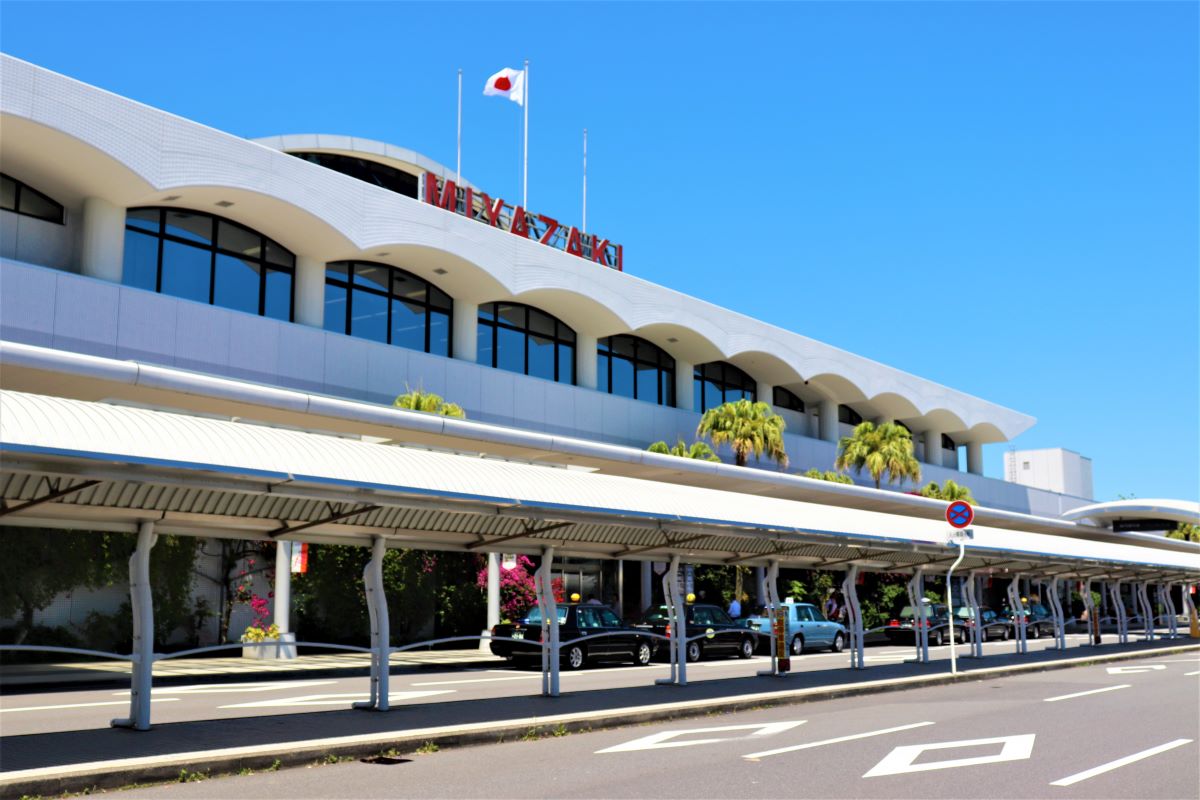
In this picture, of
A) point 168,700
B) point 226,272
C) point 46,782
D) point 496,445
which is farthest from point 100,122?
point 46,782

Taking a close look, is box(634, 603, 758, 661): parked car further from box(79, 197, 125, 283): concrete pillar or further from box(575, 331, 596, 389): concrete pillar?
box(79, 197, 125, 283): concrete pillar

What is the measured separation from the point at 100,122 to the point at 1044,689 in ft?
77.2

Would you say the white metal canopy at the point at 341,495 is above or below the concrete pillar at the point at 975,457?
below

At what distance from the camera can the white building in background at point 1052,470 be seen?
110m

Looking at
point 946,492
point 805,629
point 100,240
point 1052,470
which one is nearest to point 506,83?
point 100,240

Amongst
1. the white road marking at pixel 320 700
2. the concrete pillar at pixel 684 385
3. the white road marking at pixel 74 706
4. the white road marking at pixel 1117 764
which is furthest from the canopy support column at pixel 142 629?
the concrete pillar at pixel 684 385

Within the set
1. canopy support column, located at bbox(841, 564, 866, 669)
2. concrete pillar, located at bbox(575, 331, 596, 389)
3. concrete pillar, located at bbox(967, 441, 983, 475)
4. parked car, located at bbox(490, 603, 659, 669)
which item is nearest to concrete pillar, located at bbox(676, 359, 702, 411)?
concrete pillar, located at bbox(575, 331, 596, 389)

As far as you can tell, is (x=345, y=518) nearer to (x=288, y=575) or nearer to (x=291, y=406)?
(x=291, y=406)

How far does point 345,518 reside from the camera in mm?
14336

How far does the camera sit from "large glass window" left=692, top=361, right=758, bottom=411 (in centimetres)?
5000

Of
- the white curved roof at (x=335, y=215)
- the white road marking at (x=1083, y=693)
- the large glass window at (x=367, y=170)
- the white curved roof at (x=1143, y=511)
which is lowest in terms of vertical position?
the white road marking at (x=1083, y=693)

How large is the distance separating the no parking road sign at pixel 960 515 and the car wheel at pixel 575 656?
9.72m

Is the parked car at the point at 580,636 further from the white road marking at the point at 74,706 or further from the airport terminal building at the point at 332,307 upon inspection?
the white road marking at the point at 74,706

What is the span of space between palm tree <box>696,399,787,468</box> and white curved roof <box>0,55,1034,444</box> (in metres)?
3.26
